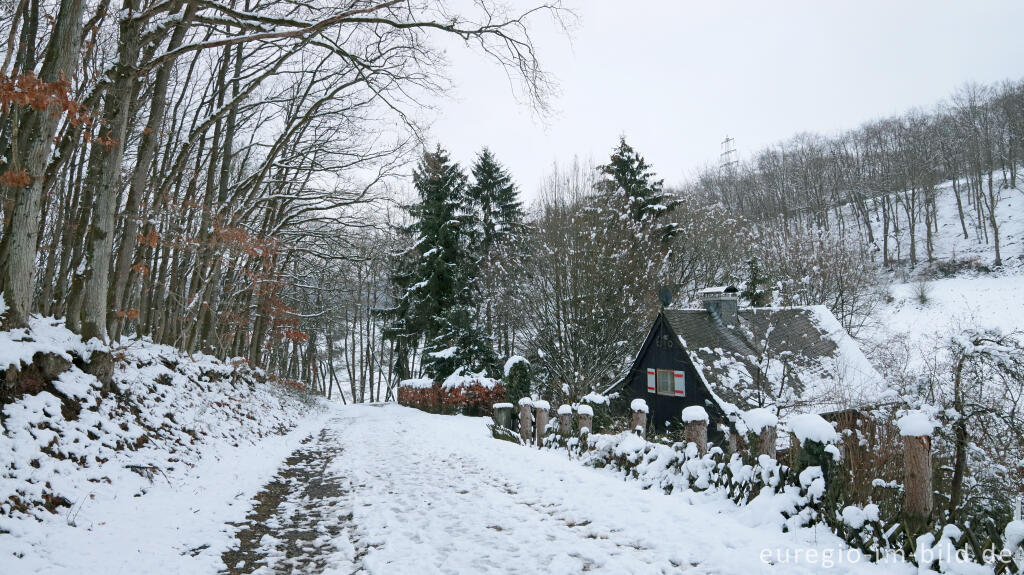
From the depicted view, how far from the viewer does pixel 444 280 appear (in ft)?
83.8

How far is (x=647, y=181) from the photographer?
28.2 metres

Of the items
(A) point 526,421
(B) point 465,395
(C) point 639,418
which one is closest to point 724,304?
(B) point 465,395

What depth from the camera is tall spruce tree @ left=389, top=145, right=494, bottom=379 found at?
23578 mm

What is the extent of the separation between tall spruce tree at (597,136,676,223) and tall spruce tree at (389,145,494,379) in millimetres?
7922

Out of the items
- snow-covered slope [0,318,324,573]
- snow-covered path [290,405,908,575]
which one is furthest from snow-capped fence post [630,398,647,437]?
snow-covered slope [0,318,324,573]

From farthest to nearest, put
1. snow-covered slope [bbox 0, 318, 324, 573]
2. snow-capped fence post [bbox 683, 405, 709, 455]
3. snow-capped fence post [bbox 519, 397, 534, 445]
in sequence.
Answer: snow-capped fence post [bbox 519, 397, 534, 445]
snow-capped fence post [bbox 683, 405, 709, 455]
snow-covered slope [bbox 0, 318, 324, 573]

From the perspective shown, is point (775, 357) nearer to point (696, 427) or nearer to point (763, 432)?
point (696, 427)

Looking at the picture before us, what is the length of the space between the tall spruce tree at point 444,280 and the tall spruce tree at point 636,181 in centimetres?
792

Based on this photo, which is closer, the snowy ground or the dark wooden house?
the snowy ground

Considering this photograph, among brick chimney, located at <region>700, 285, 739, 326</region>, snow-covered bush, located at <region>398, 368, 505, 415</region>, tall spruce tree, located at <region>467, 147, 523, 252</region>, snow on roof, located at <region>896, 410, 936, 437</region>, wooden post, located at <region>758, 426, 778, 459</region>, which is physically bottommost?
snow-covered bush, located at <region>398, 368, 505, 415</region>

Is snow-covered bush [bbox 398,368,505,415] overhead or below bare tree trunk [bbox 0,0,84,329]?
below

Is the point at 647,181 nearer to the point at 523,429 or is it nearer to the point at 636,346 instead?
the point at 636,346

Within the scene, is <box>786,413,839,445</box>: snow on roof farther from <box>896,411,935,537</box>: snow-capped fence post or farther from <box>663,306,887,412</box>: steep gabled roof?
<box>663,306,887,412</box>: steep gabled roof

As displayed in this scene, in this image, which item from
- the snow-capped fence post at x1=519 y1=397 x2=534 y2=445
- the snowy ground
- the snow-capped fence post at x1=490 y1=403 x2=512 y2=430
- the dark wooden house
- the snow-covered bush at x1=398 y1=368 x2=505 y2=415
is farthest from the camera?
the snow-covered bush at x1=398 y1=368 x2=505 y2=415
